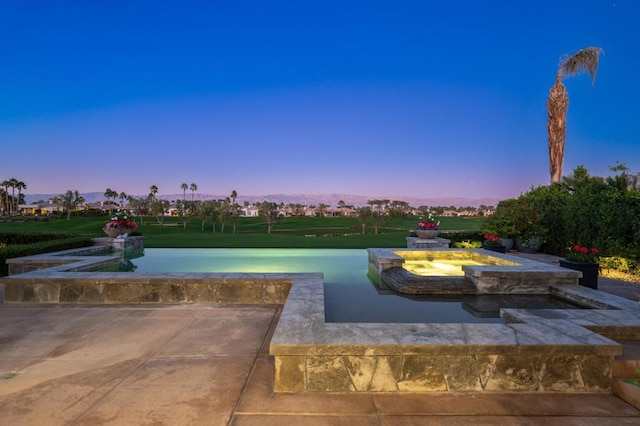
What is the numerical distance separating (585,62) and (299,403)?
29311 mm

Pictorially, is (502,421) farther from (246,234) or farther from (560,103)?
(246,234)

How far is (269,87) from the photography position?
93.4ft

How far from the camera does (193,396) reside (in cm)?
297

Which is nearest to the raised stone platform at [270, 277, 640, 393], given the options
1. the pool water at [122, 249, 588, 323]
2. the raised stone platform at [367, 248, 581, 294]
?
the pool water at [122, 249, 588, 323]

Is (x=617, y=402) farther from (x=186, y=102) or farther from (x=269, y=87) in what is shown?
(x=186, y=102)

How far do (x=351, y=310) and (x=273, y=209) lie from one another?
162 feet

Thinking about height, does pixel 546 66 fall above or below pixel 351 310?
above

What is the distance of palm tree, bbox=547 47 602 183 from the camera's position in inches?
887

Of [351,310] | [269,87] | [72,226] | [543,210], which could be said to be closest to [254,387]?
[351,310]

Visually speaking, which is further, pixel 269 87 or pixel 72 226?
pixel 72 226

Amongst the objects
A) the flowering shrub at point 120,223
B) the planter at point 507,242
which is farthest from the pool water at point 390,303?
the planter at point 507,242

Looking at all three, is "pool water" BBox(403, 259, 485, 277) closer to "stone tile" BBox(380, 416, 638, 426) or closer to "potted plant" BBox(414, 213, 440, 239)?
"potted plant" BBox(414, 213, 440, 239)

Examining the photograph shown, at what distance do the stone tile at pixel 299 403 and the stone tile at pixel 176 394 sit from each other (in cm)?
13

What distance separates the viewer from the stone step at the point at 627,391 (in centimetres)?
289
